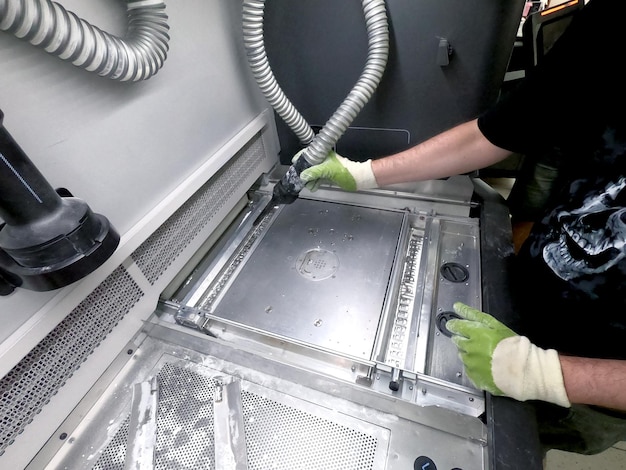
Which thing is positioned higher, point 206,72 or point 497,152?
point 206,72

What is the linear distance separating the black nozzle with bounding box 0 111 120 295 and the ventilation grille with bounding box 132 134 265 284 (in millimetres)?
285

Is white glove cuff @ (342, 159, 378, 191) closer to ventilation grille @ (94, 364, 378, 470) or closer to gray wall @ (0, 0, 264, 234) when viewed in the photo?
gray wall @ (0, 0, 264, 234)

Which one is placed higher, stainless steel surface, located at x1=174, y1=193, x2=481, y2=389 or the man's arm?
the man's arm

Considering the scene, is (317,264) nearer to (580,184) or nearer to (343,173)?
(343,173)

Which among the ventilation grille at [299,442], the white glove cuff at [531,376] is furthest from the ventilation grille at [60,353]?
the white glove cuff at [531,376]

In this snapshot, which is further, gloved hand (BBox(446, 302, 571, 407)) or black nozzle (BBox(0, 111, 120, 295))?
gloved hand (BBox(446, 302, 571, 407))

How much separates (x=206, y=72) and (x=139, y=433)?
985 mm

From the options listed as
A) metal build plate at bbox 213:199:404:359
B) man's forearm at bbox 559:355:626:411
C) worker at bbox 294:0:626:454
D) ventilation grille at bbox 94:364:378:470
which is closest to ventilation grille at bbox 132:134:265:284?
metal build plate at bbox 213:199:404:359

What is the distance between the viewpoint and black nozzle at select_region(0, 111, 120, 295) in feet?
1.50

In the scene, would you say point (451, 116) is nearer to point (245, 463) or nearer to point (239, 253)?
point (239, 253)

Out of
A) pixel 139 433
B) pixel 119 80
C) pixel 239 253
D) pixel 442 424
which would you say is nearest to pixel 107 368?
pixel 139 433

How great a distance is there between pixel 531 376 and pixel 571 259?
30cm

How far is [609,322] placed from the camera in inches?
26.8

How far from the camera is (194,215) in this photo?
100 centimetres
